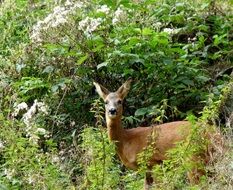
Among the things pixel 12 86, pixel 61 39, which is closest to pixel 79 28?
pixel 61 39

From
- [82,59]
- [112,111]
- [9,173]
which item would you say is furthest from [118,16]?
[9,173]

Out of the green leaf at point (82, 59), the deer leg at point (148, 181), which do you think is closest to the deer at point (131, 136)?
the deer leg at point (148, 181)

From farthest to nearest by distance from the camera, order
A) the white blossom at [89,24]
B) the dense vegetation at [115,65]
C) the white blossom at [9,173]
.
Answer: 1. the white blossom at [89,24]
2. the dense vegetation at [115,65]
3. the white blossom at [9,173]

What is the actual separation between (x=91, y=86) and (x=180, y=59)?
1.27 meters

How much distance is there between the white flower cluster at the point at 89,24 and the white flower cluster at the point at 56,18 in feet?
0.74

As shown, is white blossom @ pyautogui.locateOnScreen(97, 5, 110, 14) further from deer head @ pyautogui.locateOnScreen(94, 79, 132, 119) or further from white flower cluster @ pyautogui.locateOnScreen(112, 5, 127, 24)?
deer head @ pyautogui.locateOnScreen(94, 79, 132, 119)

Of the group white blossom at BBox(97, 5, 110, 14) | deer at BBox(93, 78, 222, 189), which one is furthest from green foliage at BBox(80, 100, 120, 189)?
white blossom at BBox(97, 5, 110, 14)

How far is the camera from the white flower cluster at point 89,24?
9227 mm

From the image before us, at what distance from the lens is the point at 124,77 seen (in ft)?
32.2

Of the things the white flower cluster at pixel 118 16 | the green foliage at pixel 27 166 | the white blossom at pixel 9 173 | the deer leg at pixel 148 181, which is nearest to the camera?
the green foliage at pixel 27 166

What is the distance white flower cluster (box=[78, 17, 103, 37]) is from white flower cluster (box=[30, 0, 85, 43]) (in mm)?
225

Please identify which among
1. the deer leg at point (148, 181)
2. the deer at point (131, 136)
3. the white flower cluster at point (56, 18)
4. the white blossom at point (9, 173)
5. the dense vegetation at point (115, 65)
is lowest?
the deer leg at point (148, 181)

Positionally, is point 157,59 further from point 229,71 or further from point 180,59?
point 229,71

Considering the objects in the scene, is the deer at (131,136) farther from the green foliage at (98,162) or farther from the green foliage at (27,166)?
the green foliage at (98,162)
